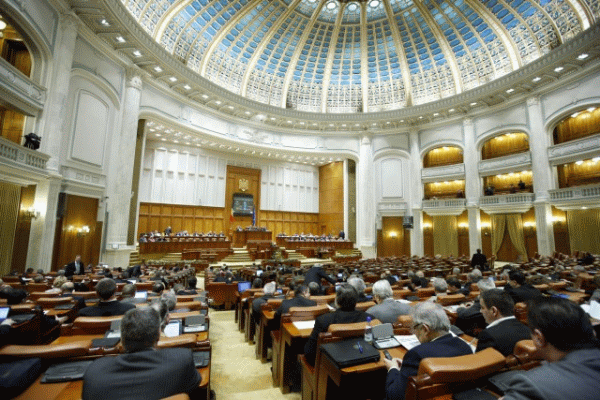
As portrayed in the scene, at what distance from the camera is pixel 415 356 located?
1.69m

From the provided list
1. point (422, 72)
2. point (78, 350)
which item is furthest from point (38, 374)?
point (422, 72)

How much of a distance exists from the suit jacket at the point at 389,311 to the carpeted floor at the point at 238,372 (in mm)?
1219

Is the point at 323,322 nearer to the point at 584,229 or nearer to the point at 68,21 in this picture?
the point at 68,21

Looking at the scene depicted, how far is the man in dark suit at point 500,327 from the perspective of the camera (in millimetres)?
1984

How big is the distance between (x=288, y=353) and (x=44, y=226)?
872cm

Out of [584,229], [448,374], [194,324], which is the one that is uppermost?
[584,229]

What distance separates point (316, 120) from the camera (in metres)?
18.9

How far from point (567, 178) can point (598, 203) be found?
284cm

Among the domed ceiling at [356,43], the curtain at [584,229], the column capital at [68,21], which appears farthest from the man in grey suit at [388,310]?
the domed ceiling at [356,43]

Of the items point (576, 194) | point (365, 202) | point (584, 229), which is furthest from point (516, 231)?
point (365, 202)

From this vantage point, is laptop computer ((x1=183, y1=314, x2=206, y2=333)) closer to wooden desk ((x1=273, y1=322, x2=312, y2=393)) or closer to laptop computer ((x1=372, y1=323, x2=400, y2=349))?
wooden desk ((x1=273, y1=322, x2=312, y2=393))

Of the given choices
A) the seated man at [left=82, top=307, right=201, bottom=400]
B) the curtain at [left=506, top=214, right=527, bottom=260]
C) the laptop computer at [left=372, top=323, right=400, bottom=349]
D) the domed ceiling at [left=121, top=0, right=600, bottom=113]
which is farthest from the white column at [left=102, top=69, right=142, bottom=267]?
the curtain at [left=506, top=214, right=527, bottom=260]

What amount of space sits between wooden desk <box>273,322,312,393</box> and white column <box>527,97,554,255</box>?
50.0ft

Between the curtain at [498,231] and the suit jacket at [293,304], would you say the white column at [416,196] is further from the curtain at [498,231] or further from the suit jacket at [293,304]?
the suit jacket at [293,304]
